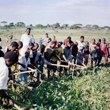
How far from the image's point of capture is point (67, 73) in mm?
5703

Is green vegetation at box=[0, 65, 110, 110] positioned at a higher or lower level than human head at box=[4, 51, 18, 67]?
lower

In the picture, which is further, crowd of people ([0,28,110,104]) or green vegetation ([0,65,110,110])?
green vegetation ([0,65,110,110])

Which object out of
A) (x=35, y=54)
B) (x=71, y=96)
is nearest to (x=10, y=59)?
(x=35, y=54)

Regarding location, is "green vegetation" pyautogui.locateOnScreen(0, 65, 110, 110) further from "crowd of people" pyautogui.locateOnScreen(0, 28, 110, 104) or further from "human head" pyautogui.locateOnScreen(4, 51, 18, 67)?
"human head" pyautogui.locateOnScreen(4, 51, 18, 67)

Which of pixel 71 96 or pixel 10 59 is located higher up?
pixel 10 59

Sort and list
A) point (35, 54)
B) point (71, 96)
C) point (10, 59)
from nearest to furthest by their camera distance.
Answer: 1. point (10, 59)
2. point (71, 96)
3. point (35, 54)

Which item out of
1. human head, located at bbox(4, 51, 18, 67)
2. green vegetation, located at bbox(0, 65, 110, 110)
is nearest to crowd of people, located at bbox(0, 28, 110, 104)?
human head, located at bbox(4, 51, 18, 67)

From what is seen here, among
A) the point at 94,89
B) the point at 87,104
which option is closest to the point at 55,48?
Answer: the point at 94,89

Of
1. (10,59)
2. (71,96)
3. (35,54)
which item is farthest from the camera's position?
(35,54)

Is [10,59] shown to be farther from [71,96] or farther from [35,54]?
[71,96]

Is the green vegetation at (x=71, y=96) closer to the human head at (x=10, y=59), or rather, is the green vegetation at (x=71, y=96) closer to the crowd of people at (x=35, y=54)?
the crowd of people at (x=35, y=54)

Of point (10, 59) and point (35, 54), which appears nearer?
point (10, 59)

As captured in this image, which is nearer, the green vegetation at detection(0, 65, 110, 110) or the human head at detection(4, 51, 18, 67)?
the human head at detection(4, 51, 18, 67)

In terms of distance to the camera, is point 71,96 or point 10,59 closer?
point 10,59
